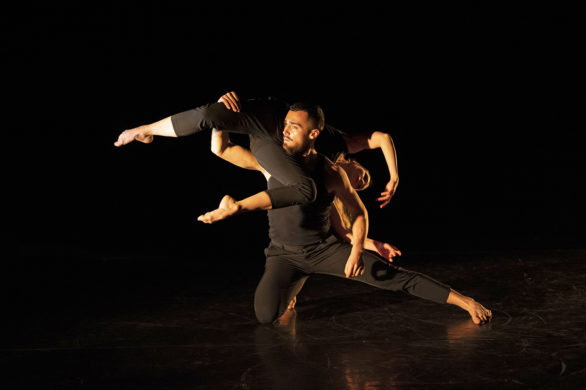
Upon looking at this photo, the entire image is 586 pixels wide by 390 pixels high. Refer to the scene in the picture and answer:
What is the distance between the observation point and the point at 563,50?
5.98 meters

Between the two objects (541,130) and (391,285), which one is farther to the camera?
(541,130)

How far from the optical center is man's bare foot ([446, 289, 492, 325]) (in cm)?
301

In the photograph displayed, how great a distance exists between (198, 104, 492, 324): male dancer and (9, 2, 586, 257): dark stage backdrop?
1922 mm

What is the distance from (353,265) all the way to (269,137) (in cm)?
76

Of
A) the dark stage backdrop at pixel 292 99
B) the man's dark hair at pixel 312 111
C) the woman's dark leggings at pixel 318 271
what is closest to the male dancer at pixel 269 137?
the man's dark hair at pixel 312 111

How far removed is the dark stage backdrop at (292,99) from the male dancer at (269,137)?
200cm

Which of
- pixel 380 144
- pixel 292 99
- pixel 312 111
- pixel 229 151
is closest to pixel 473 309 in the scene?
pixel 380 144

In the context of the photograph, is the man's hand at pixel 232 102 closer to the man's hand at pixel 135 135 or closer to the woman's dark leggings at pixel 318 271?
A: the man's hand at pixel 135 135

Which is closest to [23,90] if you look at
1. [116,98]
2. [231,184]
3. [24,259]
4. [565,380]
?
[116,98]

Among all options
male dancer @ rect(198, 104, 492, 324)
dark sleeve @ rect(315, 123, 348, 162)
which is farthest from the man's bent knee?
dark sleeve @ rect(315, 123, 348, 162)

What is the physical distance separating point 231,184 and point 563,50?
326 cm

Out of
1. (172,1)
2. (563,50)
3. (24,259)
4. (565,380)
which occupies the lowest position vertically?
(24,259)

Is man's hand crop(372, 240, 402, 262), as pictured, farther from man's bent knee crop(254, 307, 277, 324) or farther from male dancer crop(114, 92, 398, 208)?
man's bent knee crop(254, 307, 277, 324)

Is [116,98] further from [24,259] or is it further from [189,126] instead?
[189,126]
